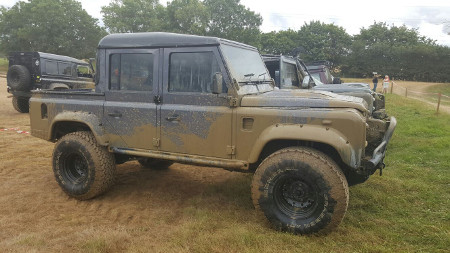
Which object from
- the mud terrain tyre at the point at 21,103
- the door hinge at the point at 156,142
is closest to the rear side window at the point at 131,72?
the door hinge at the point at 156,142

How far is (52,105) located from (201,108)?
2209 mm

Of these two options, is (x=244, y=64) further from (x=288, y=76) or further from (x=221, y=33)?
(x=221, y=33)

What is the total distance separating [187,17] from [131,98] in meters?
38.4

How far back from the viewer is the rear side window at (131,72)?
403 cm

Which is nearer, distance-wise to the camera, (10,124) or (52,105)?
(52,105)

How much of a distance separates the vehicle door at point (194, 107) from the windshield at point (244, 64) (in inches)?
6.1

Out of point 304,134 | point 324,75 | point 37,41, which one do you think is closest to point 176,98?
point 304,134

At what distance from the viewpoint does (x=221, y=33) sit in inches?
1713

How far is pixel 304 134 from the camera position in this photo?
3277 millimetres

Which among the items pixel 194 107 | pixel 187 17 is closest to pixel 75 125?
pixel 194 107

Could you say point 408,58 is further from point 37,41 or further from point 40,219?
point 40,219

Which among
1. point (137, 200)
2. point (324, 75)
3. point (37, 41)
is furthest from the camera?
point (37, 41)

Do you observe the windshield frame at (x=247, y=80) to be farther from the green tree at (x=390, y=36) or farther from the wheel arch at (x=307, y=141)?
the green tree at (x=390, y=36)

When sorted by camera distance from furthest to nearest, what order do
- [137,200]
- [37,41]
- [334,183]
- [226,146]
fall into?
[37,41]
[137,200]
[226,146]
[334,183]
